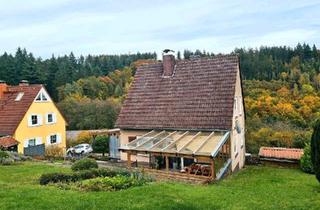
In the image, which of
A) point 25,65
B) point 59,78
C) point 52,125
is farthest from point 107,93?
point 52,125

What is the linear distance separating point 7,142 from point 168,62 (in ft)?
55.5

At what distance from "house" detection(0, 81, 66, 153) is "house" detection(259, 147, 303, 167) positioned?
2344 centimetres

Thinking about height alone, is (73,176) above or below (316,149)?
below

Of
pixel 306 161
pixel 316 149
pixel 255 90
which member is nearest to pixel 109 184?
pixel 316 149

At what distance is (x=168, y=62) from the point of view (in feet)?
99.4

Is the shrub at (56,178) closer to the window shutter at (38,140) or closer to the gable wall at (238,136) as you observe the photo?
the gable wall at (238,136)

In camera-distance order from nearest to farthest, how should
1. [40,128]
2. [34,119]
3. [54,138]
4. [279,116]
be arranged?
[34,119], [40,128], [54,138], [279,116]

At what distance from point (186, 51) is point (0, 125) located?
119599 millimetres

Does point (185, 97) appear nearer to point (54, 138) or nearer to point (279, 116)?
point (54, 138)

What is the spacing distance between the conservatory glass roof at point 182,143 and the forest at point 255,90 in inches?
618

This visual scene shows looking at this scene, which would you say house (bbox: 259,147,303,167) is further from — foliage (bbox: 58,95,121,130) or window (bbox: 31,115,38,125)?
foliage (bbox: 58,95,121,130)

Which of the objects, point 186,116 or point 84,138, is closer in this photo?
point 186,116

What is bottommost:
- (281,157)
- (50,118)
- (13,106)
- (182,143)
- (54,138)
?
(281,157)

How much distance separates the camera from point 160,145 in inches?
938
